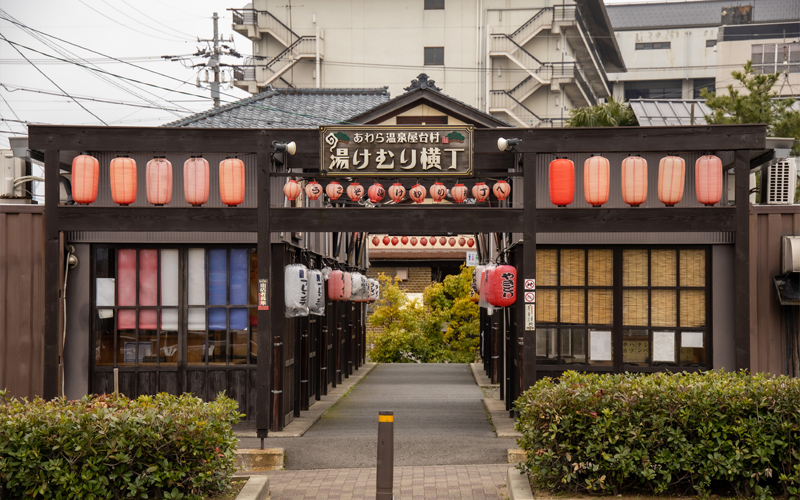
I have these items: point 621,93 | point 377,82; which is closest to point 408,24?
point 377,82

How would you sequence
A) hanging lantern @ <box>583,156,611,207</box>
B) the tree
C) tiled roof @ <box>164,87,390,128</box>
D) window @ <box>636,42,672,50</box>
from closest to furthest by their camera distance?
1. hanging lantern @ <box>583,156,611,207</box>
2. tiled roof @ <box>164,87,390,128</box>
3. the tree
4. window @ <box>636,42,672,50</box>

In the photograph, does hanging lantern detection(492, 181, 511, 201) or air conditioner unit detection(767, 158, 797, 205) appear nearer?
air conditioner unit detection(767, 158, 797, 205)

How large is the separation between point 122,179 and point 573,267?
7496 mm

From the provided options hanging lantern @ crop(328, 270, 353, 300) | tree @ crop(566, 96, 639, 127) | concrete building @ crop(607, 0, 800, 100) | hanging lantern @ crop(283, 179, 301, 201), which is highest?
concrete building @ crop(607, 0, 800, 100)

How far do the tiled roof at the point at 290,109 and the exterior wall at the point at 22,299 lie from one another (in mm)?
5213

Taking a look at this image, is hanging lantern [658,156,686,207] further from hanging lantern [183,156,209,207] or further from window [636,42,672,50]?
window [636,42,672,50]

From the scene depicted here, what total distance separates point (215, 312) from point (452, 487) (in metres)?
5.69

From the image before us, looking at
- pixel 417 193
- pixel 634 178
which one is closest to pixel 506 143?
pixel 634 178

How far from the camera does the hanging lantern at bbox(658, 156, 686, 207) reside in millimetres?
11891

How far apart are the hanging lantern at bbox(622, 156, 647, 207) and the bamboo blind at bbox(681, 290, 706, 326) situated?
2.39 meters

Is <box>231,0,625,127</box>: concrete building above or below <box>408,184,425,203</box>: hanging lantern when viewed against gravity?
above

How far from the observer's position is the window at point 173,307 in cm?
1359

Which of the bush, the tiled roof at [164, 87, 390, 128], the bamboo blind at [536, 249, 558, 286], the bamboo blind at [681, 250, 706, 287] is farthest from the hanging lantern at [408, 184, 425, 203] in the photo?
the bush

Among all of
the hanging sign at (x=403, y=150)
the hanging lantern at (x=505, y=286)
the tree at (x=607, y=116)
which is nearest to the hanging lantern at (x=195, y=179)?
the hanging sign at (x=403, y=150)
